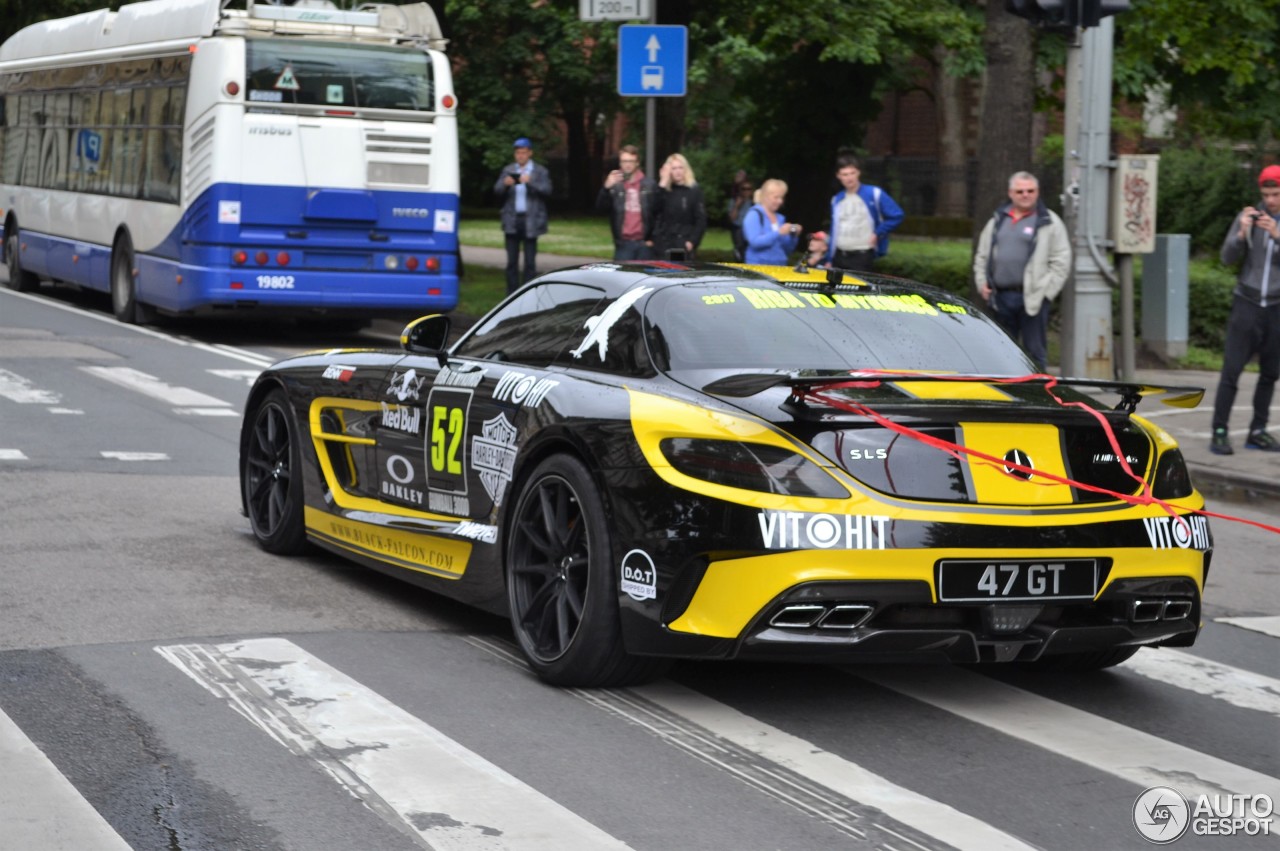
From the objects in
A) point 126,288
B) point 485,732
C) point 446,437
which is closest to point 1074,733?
point 485,732

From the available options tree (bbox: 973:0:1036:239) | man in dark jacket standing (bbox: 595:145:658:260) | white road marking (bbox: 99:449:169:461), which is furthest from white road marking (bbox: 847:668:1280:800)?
man in dark jacket standing (bbox: 595:145:658:260)

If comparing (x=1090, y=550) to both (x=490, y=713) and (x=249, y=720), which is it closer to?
(x=490, y=713)

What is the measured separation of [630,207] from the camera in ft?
62.9

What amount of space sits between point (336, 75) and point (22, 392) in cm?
619

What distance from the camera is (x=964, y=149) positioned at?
49.5 m

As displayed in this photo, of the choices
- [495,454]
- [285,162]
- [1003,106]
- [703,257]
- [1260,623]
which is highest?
[1003,106]

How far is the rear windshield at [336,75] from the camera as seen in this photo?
752 inches

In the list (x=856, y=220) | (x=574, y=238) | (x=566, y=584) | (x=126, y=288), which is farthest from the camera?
(x=574, y=238)

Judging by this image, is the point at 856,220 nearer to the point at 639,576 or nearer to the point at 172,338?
the point at 172,338

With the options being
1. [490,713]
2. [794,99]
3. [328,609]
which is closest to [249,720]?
[490,713]

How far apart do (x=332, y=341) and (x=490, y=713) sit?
15572mm

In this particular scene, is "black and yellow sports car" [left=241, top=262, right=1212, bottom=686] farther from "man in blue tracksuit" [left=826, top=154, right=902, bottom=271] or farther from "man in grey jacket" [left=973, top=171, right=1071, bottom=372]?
"man in blue tracksuit" [left=826, top=154, right=902, bottom=271]

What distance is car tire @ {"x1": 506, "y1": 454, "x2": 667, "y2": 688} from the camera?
18.8 ft

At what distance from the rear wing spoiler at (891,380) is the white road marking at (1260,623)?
1.65m
